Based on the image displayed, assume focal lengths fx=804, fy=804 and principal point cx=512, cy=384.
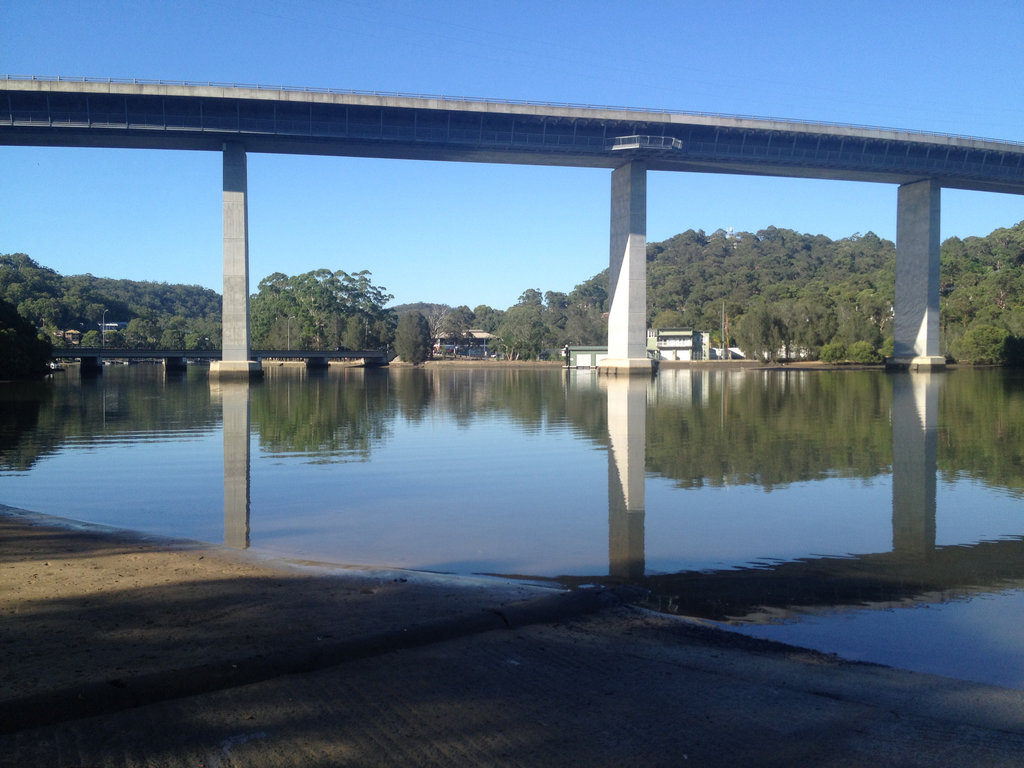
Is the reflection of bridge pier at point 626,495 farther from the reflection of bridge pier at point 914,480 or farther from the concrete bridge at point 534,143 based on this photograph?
the concrete bridge at point 534,143

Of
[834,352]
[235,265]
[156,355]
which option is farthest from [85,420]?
[834,352]

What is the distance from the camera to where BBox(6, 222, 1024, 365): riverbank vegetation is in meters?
88.9

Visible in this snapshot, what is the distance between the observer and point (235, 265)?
55.7 meters

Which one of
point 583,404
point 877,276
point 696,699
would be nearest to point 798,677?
point 696,699

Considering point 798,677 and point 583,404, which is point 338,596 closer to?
point 798,677

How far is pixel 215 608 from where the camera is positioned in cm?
575

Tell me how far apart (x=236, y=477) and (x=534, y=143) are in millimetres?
48222

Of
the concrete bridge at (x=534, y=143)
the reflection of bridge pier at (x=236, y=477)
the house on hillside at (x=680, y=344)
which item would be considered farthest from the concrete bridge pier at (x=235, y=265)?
the house on hillside at (x=680, y=344)

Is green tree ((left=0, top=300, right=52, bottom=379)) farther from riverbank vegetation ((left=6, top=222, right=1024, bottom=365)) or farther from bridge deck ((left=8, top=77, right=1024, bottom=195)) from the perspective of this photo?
riverbank vegetation ((left=6, top=222, right=1024, bottom=365))

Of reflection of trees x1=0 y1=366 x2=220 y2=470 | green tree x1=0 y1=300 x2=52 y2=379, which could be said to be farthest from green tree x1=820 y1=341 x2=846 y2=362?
green tree x1=0 y1=300 x2=52 y2=379

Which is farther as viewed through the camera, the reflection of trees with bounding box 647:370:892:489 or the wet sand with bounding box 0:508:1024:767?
the reflection of trees with bounding box 647:370:892:489

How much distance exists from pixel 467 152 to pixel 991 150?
41878 mm

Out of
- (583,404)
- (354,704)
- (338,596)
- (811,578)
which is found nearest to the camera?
(354,704)

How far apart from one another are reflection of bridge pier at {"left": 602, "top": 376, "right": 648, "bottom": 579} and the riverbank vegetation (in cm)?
7059
